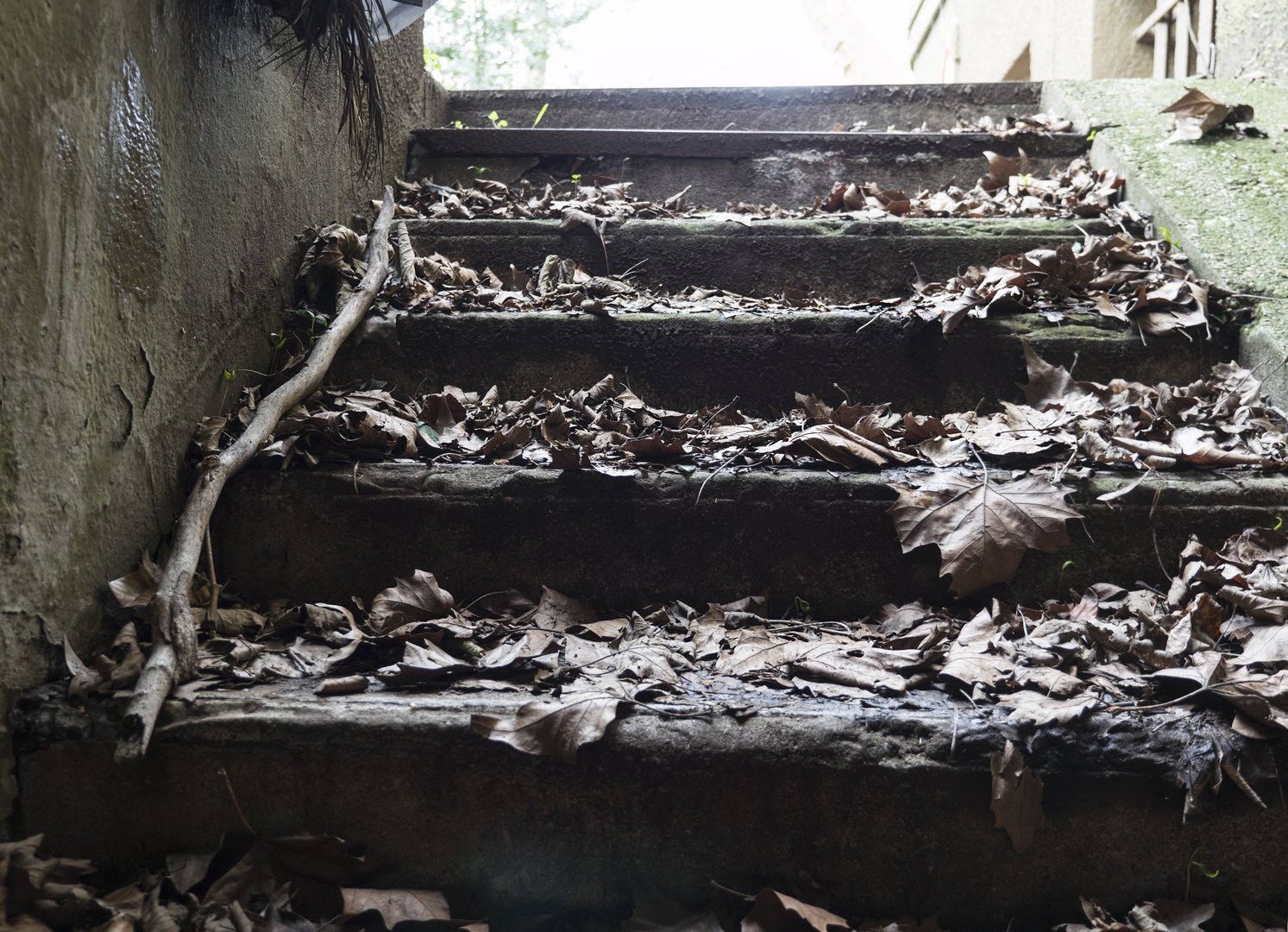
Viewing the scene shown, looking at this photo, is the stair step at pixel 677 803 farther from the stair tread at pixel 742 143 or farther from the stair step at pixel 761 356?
the stair tread at pixel 742 143

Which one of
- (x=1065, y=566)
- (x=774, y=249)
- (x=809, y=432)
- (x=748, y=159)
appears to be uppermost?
(x=748, y=159)

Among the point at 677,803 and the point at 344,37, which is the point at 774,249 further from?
the point at 677,803

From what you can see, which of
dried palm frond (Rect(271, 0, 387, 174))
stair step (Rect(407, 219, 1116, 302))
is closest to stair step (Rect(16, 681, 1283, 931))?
dried palm frond (Rect(271, 0, 387, 174))

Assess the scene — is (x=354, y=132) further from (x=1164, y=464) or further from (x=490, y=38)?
(x=490, y=38)

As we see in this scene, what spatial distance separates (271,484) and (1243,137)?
321 cm

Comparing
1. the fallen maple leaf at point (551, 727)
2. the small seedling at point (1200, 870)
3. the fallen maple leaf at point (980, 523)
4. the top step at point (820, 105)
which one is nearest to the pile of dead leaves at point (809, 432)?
the fallen maple leaf at point (980, 523)

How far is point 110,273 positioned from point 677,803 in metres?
1.27

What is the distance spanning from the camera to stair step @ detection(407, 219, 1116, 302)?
246 centimetres

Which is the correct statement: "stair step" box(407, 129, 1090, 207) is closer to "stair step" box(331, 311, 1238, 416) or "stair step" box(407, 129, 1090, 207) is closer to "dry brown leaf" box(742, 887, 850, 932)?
"stair step" box(331, 311, 1238, 416)

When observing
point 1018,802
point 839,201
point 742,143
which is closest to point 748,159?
point 742,143

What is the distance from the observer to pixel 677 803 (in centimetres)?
117

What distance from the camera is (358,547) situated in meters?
1.64

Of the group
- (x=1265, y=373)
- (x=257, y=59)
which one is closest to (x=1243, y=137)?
(x=1265, y=373)

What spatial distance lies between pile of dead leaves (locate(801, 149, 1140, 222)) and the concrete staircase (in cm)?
20
